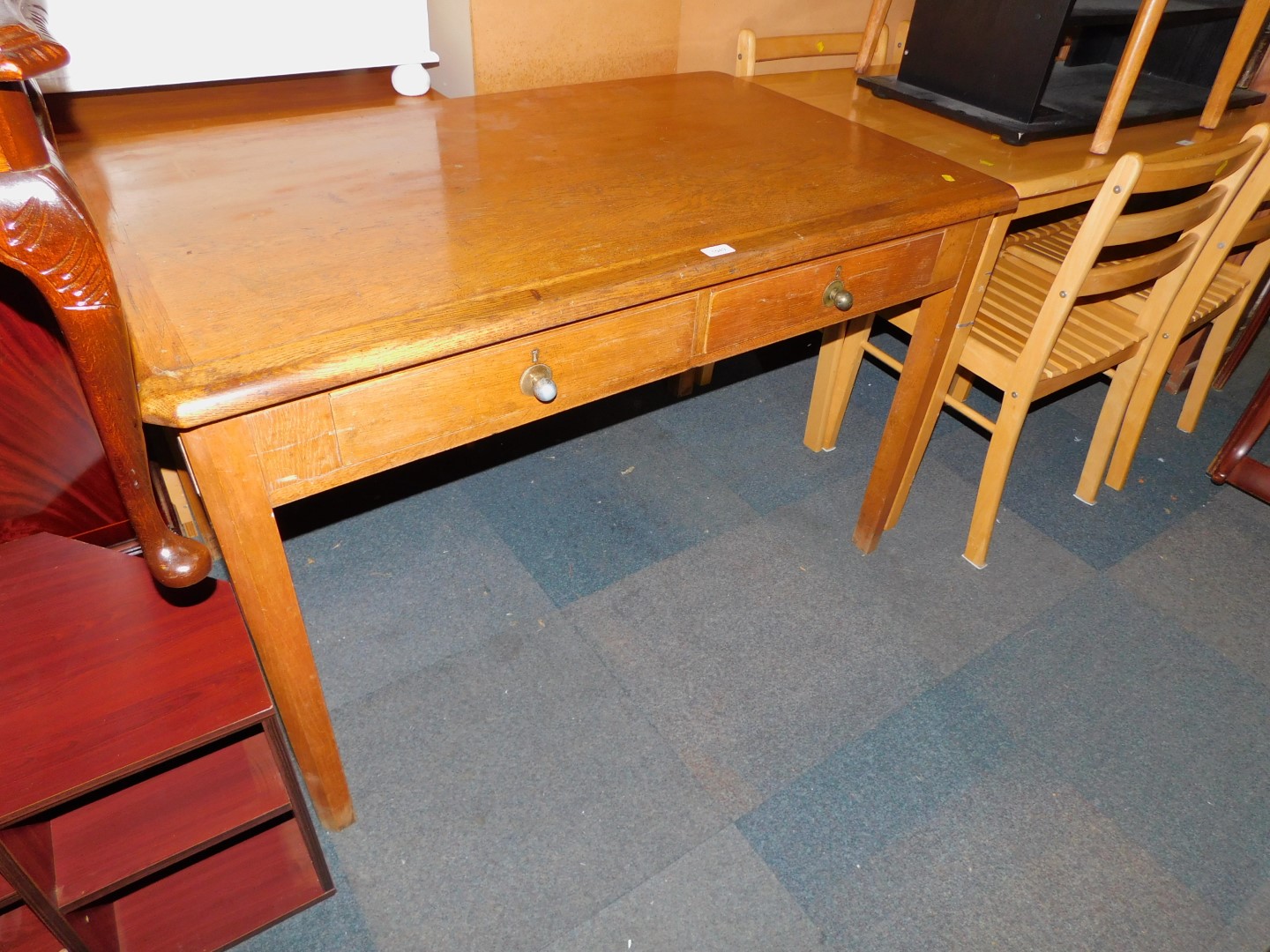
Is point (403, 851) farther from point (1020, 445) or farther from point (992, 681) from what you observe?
point (1020, 445)

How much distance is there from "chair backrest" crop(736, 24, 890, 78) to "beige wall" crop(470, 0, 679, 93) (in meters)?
0.16

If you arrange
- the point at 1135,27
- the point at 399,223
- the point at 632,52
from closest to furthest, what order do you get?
the point at 399,223 < the point at 1135,27 < the point at 632,52

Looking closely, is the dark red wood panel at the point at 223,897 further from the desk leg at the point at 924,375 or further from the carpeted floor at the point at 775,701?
the desk leg at the point at 924,375

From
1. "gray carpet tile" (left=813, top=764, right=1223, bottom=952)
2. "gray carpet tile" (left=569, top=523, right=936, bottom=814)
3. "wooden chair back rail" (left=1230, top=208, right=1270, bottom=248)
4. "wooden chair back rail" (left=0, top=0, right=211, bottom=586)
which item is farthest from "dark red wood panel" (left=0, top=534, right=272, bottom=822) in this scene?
"wooden chair back rail" (left=1230, top=208, right=1270, bottom=248)

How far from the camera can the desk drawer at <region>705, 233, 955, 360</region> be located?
1.04 metres

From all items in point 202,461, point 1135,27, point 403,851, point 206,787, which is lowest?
point 403,851

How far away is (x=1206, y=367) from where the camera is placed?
2.05m

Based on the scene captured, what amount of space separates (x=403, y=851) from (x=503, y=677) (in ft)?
1.06

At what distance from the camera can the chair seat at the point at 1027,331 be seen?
60.1 inches

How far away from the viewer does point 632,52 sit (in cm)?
164

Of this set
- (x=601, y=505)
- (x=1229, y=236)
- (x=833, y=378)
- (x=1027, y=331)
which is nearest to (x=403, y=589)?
(x=601, y=505)

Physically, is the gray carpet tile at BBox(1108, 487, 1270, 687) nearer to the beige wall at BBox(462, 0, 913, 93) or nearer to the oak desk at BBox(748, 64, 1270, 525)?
the oak desk at BBox(748, 64, 1270, 525)

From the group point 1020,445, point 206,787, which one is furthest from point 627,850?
point 1020,445

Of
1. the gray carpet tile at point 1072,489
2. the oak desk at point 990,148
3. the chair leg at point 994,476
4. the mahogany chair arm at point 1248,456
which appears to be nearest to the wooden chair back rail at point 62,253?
the oak desk at point 990,148
